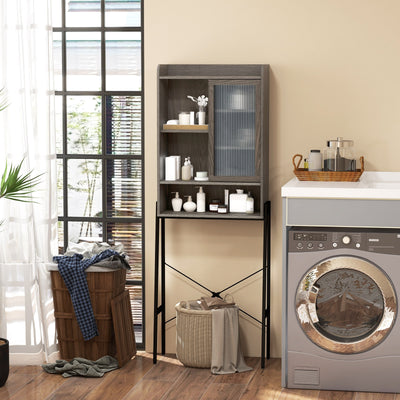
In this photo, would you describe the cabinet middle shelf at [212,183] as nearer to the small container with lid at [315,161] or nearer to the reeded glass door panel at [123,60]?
the small container with lid at [315,161]

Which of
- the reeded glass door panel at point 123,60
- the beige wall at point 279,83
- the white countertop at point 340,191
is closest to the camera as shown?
the white countertop at point 340,191

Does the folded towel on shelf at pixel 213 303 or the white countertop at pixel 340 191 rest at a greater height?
the white countertop at pixel 340 191

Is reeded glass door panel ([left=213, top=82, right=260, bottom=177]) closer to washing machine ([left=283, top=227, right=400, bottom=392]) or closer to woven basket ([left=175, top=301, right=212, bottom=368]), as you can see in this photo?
washing machine ([left=283, top=227, right=400, bottom=392])

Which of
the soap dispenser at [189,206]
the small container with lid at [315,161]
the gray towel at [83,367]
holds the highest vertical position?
the small container with lid at [315,161]

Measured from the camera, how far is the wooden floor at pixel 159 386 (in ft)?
12.6

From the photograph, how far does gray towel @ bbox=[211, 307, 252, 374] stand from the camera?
4211 millimetres

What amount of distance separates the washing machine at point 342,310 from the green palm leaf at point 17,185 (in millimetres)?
1463

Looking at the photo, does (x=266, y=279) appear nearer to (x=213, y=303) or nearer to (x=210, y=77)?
(x=213, y=303)

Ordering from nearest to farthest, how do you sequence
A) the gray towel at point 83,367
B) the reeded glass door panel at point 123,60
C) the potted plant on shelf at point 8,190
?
the potted plant on shelf at point 8,190, the gray towel at point 83,367, the reeded glass door panel at point 123,60

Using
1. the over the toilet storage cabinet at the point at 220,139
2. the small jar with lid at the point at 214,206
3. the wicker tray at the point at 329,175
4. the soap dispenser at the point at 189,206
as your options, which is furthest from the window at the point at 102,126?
the wicker tray at the point at 329,175

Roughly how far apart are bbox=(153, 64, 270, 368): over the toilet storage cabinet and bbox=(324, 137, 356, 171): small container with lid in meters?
0.38

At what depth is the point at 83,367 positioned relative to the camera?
4.17 metres

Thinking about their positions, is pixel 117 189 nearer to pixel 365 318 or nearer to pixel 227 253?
pixel 227 253

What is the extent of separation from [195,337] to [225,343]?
0.18m
